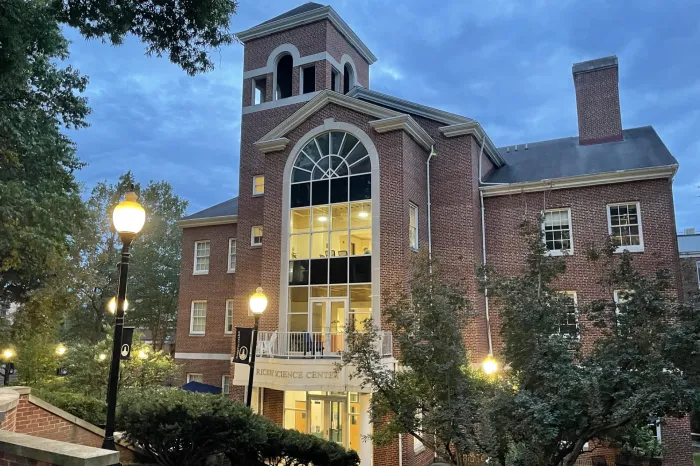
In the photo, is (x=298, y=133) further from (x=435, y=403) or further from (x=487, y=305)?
(x=435, y=403)

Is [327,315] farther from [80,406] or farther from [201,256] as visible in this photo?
[201,256]

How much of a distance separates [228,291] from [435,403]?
17.1 metres

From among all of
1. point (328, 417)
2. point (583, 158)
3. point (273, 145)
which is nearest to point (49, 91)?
point (273, 145)

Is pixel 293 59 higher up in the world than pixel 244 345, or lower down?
higher up

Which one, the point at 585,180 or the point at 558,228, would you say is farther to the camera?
the point at 558,228

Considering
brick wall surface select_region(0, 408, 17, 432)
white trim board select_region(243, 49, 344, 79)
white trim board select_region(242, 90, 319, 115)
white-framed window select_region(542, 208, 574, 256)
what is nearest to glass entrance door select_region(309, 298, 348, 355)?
white-framed window select_region(542, 208, 574, 256)

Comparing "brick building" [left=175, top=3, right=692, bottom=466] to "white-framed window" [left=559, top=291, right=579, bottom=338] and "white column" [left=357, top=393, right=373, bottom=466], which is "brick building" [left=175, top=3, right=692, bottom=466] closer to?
"white column" [left=357, top=393, right=373, bottom=466]

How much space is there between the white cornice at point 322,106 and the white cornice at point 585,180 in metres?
5.23

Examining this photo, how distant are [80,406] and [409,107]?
1666 centimetres

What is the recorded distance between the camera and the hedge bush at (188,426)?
31.0ft

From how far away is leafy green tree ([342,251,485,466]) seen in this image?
370 inches

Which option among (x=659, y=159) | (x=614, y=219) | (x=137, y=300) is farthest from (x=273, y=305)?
(x=137, y=300)

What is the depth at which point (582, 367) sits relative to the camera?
8.67 metres

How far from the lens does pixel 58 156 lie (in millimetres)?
18344
